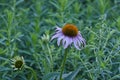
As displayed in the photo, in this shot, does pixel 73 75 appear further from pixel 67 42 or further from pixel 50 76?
Result: pixel 67 42

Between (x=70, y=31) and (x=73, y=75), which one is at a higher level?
(x=70, y=31)

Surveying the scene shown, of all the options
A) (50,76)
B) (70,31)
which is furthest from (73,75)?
(70,31)

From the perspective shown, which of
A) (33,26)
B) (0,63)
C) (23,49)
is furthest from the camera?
(33,26)

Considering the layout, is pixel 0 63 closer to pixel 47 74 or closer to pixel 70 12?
pixel 47 74

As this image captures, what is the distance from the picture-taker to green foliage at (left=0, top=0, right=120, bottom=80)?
6.04 ft

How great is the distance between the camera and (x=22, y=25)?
2.35m

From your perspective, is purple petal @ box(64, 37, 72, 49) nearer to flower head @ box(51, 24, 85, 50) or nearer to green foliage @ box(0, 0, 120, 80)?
flower head @ box(51, 24, 85, 50)

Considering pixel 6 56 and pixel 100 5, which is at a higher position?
pixel 100 5

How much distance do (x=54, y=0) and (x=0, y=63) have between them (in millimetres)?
722

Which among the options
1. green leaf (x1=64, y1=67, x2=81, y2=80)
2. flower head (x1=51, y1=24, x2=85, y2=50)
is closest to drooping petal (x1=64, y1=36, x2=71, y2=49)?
flower head (x1=51, y1=24, x2=85, y2=50)

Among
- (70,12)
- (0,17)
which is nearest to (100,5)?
(70,12)

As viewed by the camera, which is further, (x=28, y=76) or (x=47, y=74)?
(x=28, y=76)

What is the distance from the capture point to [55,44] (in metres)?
2.26

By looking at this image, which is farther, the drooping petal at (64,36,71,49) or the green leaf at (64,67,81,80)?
the green leaf at (64,67,81,80)
